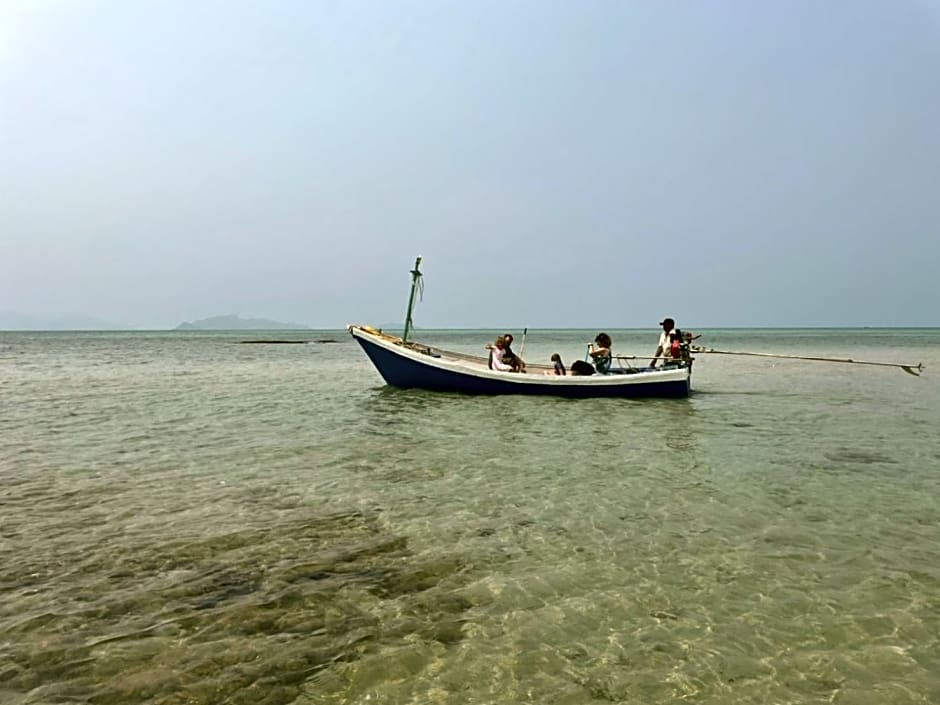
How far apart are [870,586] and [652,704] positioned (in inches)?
119

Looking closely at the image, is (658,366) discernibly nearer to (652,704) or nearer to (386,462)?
(386,462)

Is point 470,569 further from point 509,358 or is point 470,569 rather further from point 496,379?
point 509,358

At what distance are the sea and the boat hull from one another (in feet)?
20.2

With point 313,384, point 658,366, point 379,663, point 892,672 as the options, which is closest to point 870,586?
point 892,672

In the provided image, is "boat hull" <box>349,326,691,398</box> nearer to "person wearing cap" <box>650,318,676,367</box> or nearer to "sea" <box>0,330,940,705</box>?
"person wearing cap" <box>650,318,676,367</box>

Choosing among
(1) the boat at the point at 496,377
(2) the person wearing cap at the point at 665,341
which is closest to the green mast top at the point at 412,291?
(1) the boat at the point at 496,377

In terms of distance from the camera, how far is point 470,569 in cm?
616

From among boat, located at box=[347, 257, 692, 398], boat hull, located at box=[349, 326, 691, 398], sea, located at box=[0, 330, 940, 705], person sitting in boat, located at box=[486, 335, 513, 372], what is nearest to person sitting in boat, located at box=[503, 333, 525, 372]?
person sitting in boat, located at box=[486, 335, 513, 372]

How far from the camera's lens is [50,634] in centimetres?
477

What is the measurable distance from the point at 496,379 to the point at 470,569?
14.7 meters

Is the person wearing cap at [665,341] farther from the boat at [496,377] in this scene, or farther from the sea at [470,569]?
the sea at [470,569]

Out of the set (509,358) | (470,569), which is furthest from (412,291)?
(470,569)

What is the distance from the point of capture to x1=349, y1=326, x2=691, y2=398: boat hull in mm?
20000

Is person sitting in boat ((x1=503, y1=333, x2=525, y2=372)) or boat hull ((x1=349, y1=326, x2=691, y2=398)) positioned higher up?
person sitting in boat ((x1=503, y1=333, x2=525, y2=372))
